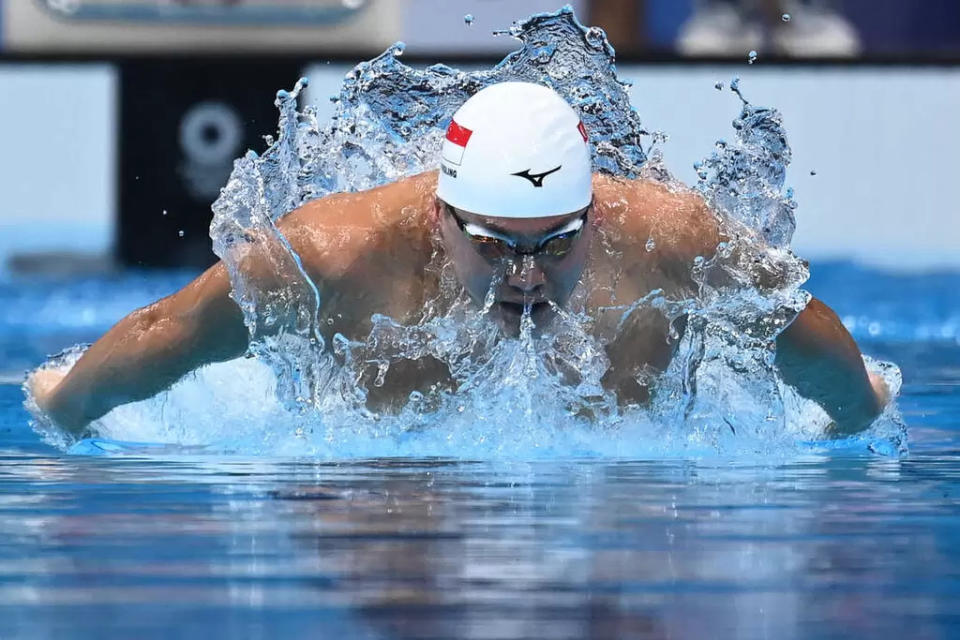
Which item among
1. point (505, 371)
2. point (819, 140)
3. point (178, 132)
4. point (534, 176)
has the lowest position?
point (178, 132)

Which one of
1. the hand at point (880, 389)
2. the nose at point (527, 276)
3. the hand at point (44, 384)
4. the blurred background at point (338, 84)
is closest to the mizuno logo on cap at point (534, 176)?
the nose at point (527, 276)

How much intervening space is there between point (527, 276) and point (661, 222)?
444 millimetres

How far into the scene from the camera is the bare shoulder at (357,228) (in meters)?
3.37

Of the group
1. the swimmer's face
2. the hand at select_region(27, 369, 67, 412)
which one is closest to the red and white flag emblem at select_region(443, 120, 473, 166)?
the swimmer's face

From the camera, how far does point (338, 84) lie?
709 cm

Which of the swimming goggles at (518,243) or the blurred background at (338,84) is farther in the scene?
the blurred background at (338,84)

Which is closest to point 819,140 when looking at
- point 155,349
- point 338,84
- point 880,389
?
point 338,84

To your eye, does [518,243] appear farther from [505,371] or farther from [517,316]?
[505,371]

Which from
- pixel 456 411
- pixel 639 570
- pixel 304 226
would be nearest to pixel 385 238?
pixel 304 226

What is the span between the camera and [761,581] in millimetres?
2125

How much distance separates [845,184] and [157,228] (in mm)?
2827

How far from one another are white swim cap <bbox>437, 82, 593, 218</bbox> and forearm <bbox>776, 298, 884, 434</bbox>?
51 centimetres

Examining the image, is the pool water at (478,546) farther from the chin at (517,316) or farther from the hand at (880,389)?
the chin at (517,316)

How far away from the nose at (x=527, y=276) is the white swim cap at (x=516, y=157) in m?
0.09
